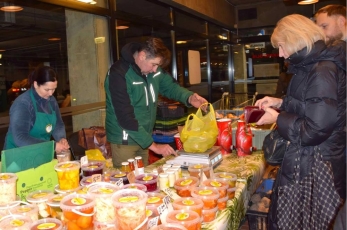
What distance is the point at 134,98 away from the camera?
2691 millimetres

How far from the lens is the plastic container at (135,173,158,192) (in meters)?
1.78

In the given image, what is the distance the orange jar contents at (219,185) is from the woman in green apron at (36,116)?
1.28m

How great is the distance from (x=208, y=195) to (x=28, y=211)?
2.68 feet

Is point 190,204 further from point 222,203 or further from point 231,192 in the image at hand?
point 231,192

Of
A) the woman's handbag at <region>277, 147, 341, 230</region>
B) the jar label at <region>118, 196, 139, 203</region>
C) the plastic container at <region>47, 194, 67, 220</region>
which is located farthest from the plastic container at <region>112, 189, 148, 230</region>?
the woman's handbag at <region>277, 147, 341, 230</region>

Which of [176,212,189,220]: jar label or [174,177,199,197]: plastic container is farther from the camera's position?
[174,177,199,197]: plastic container

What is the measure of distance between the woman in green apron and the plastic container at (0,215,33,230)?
118 cm

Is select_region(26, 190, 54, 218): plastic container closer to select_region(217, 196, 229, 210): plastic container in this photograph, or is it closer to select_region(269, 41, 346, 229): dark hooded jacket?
select_region(217, 196, 229, 210): plastic container

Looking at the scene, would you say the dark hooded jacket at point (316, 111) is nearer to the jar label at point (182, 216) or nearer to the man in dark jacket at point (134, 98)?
the jar label at point (182, 216)

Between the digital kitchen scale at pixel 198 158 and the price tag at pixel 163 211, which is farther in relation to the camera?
the digital kitchen scale at pixel 198 158

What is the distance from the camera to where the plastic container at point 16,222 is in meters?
1.28

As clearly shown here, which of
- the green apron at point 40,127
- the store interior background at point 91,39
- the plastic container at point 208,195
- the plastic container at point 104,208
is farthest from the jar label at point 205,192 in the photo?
the store interior background at point 91,39

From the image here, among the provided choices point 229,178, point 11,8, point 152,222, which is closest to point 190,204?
point 152,222

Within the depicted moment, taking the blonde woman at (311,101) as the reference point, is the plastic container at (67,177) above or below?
below
